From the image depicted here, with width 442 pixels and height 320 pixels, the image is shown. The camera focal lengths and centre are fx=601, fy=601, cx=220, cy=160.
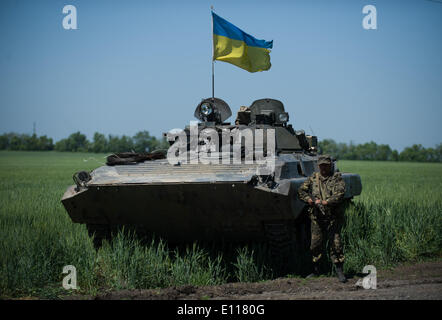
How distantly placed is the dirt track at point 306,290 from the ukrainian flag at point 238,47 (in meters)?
5.24

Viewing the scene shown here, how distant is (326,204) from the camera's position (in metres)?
6.84

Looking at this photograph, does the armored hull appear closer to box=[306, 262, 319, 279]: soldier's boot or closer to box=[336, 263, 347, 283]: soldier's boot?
box=[306, 262, 319, 279]: soldier's boot

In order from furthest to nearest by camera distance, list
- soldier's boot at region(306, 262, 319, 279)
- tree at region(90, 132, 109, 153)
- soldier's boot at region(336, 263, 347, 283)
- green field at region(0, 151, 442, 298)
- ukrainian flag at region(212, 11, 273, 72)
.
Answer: tree at region(90, 132, 109, 153) < ukrainian flag at region(212, 11, 273, 72) < soldier's boot at region(306, 262, 319, 279) < soldier's boot at region(336, 263, 347, 283) < green field at region(0, 151, 442, 298)

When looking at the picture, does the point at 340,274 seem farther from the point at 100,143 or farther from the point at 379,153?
the point at 379,153

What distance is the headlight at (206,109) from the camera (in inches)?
379

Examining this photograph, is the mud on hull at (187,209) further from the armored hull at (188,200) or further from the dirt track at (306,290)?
the dirt track at (306,290)

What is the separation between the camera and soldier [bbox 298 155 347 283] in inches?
271

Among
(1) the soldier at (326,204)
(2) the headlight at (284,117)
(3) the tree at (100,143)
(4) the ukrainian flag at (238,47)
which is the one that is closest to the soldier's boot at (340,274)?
(1) the soldier at (326,204)

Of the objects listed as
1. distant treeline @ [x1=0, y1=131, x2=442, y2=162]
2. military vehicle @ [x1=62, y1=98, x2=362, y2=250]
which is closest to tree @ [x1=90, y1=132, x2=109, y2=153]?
distant treeline @ [x1=0, y1=131, x2=442, y2=162]

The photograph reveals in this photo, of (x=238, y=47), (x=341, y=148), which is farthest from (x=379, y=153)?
(x=238, y=47)

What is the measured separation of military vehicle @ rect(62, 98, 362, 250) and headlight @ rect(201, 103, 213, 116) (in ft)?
4.37

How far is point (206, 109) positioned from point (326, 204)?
11.2 ft
